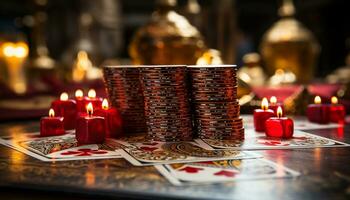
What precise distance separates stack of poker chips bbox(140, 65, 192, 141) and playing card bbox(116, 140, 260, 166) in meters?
0.06

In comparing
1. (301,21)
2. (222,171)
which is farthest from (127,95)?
(301,21)

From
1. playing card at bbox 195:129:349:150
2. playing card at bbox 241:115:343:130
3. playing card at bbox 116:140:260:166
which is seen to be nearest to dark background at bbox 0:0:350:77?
playing card at bbox 241:115:343:130

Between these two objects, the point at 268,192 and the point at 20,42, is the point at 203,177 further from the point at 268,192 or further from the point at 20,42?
the point at 20,42

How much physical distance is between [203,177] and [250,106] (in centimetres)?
161

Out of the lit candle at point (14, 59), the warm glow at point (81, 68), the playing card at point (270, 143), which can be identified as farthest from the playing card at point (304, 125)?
the lit candle at point (14, 59)

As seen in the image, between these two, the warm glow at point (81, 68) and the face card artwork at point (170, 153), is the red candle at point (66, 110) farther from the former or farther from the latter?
the warm glow at point (81, 68)

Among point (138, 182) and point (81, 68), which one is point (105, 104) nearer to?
point (138, 182)

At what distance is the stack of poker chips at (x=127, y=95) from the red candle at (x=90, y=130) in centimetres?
22

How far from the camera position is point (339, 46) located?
834cm

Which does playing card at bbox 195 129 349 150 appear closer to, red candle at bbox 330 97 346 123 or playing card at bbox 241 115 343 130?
playing card at bbox 241 115 343 130

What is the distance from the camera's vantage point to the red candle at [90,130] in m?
1.73

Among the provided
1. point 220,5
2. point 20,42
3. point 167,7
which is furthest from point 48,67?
point 167,7

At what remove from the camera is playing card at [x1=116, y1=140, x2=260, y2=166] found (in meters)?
1.47

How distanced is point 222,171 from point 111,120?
720 mm
